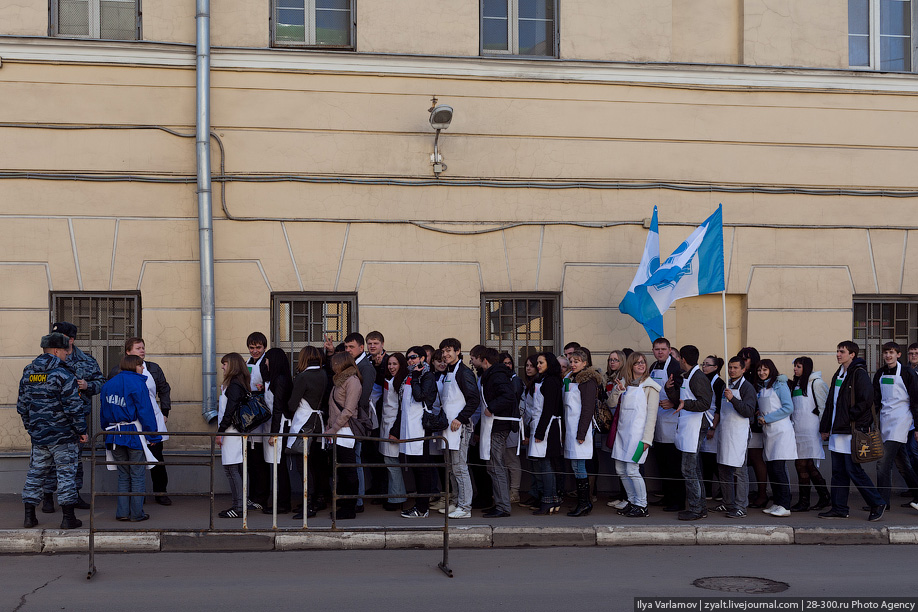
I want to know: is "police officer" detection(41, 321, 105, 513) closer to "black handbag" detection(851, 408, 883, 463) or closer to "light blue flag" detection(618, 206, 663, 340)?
"light blue flag" detection(618, 206, 663, 340)

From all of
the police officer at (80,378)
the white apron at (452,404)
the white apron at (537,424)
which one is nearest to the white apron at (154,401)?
the police officer at (80,378)

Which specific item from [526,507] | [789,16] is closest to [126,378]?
[526,507]

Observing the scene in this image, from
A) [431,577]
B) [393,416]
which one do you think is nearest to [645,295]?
[393,416]

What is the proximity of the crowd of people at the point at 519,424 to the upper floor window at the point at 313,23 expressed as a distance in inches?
150

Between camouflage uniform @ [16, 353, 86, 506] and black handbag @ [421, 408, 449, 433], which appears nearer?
camouflage uniform @ [16, 353, 86, 506]

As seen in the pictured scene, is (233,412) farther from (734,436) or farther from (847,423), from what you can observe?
(847,423)

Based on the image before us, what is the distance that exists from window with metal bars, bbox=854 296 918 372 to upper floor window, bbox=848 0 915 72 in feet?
10.2

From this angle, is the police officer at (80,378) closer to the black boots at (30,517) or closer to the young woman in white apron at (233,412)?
the black boots at (30,517)

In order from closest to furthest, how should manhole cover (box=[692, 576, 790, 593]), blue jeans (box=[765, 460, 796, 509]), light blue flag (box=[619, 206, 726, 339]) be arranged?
manhole cover (box=[692, 576, 790, 593]), blue jeans (box=[765, 460, 796, 509]), light blue flag (box=[619, 206, 726, 339])

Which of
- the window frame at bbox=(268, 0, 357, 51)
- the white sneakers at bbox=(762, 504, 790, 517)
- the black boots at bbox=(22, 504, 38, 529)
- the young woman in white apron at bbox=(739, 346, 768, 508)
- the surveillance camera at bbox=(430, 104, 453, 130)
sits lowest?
the white sneakers at bbox=(762, 504, 790, 517)

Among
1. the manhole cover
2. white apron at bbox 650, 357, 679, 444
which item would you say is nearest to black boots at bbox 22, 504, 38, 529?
the manhole cover

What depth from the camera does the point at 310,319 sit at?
10.8 metres

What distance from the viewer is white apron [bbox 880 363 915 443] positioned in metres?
9.46

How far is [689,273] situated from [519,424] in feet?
8.92
